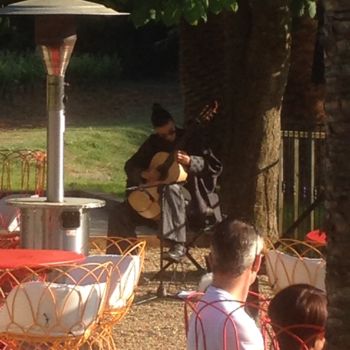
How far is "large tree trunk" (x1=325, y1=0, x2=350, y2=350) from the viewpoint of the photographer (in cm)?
374

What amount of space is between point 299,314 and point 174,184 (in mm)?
6291

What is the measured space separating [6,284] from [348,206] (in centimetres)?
417

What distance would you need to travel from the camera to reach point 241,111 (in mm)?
12148

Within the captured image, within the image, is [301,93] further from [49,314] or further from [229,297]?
[229,297]

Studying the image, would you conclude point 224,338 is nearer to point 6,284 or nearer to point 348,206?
point 348,206

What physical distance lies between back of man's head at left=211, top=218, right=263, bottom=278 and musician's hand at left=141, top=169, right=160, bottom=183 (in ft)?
19.2

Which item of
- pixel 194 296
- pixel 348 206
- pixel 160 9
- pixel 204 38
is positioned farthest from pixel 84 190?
pixel 348 206

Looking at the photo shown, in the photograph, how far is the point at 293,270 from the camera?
7.21m

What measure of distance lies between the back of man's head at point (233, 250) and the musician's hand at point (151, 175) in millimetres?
5840

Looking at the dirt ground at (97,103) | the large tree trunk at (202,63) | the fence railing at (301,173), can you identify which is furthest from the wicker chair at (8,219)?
the dirt ground at (97,103)

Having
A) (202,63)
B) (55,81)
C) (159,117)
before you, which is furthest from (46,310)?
(202,63)

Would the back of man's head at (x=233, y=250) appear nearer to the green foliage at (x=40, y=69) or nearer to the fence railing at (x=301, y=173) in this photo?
the fence railing at (x=301, y=173)

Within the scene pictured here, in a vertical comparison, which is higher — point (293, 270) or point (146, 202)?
point (146, 202)

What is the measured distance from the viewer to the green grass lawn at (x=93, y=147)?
21322 mm
